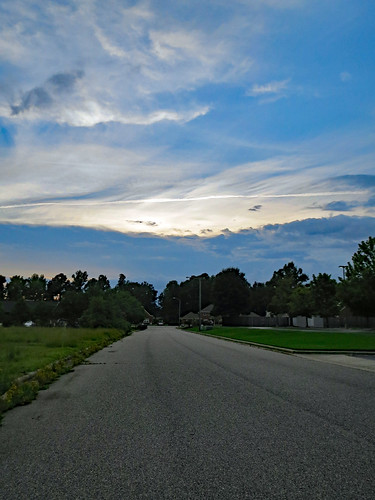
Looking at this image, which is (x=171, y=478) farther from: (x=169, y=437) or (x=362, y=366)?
(x=362, y=366)

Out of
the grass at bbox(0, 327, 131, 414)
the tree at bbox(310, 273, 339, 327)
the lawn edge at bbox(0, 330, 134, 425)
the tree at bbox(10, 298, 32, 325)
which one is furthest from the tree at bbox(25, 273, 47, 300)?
the lawn edge at bbox(0, 330, 134, 425)

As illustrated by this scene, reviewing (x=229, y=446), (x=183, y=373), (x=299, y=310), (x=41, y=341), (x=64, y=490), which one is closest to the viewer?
(x=64, y=490)

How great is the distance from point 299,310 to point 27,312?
153 ft

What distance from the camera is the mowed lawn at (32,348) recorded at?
51.0ft

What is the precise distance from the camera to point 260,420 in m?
8.23

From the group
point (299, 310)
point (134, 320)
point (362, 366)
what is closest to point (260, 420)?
point (362, 366)

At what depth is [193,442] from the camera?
22.4 ft

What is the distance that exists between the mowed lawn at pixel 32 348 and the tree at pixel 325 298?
4728 cm

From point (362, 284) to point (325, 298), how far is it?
1652cm

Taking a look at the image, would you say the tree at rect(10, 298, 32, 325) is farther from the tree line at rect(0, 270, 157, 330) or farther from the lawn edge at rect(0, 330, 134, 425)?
the lawn edge at rect(0, 330, 134, 425)

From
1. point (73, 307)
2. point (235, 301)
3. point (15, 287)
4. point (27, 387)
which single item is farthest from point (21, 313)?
point (15, 287)

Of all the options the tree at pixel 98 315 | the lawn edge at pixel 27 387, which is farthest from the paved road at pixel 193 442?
the tree at pixel 98 315

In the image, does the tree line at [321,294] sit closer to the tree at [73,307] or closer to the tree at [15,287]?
the tree at [73,307]

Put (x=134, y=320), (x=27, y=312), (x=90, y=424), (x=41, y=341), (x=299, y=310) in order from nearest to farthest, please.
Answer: (x=90, y=424) → (x=41, y=341) → (x=27, y=312) → (x=299, y=310) → (x=134, y=320)
